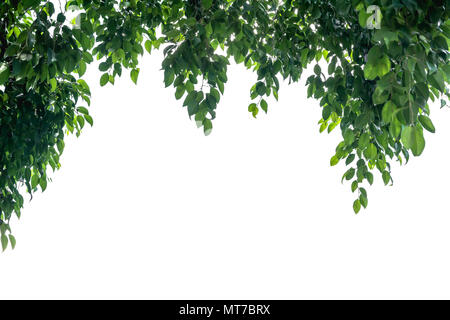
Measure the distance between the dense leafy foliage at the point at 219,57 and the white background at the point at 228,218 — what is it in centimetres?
66

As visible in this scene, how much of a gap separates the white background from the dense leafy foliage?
660 millimetres

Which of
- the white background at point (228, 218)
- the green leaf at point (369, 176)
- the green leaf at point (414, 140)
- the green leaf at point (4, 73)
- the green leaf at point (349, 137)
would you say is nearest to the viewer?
the green leaf at point (414, 140)

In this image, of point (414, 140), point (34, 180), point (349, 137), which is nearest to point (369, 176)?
point (349, 137)

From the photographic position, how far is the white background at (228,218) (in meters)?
1.98

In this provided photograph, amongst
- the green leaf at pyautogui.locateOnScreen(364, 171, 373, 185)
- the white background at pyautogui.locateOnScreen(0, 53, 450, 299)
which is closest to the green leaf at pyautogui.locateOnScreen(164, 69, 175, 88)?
the green leaf at pyautogui.locateOnScreen(364, 171, 373, 185)

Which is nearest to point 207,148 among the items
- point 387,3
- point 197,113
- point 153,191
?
point 153,191

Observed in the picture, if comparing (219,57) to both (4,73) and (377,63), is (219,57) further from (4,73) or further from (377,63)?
(4,73)

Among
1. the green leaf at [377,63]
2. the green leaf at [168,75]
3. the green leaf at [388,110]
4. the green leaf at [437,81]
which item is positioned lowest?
the green leaf at [388,110]

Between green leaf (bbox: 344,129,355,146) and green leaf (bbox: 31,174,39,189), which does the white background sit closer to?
green leaf (bbox: 31,174,39,189)

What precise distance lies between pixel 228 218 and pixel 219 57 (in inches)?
49.8

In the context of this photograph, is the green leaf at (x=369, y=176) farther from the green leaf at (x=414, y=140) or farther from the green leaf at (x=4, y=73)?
the green leaf at (x=4, y=73)

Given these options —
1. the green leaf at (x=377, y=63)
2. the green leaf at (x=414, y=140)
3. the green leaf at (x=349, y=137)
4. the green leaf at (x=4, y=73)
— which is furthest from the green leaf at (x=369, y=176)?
the green leaf at (x=4, y=73)

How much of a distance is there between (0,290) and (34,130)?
3.77ft

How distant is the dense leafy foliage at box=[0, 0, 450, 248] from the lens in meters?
0.60
